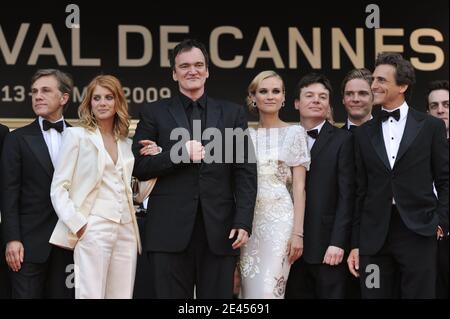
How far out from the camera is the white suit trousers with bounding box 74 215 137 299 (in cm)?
588

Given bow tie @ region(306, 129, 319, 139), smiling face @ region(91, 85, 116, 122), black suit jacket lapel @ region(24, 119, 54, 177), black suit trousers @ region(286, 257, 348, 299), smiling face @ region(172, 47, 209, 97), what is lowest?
black suit trousers @ region(286, 257, 348, 299)

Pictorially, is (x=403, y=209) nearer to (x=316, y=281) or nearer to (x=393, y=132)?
(x=393, y=132)

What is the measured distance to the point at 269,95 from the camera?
250 inches

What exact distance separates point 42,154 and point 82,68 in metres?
2.27

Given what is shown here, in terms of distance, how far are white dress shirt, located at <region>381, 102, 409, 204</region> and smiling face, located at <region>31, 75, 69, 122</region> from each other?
212 centimetres

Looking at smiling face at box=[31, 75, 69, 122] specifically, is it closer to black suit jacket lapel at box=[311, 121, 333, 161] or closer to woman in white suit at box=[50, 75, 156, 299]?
woman in white suit at box=[50, 75, 156, 299]

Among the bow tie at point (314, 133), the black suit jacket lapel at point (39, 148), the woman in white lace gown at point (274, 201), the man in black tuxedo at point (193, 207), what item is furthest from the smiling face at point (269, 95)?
the black suit jacket lapel at point (39, 148)

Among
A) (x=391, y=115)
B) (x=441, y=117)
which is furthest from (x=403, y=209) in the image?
(x=441, y=117)

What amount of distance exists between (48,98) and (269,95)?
4.76 ft

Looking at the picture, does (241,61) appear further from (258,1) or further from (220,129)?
(220,129)

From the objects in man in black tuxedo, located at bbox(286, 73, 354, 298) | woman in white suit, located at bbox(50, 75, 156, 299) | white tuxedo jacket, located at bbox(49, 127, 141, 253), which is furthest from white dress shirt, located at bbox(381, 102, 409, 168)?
white tuxedo jacket, located at bbox(49, 127, 141, 253)

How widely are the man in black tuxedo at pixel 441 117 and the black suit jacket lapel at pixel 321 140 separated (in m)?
1.04

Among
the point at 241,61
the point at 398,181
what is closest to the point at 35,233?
the point at 398,181

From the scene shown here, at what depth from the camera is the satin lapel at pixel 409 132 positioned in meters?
5.97
